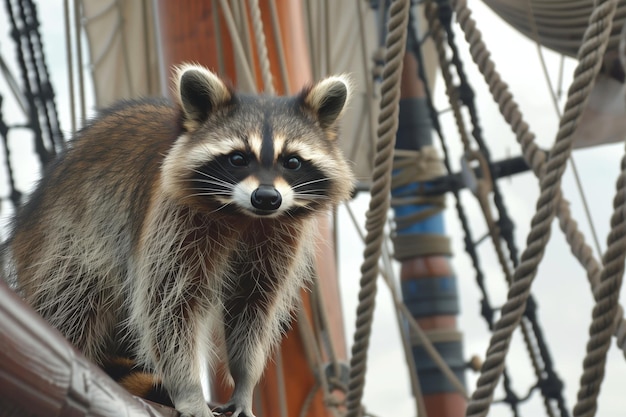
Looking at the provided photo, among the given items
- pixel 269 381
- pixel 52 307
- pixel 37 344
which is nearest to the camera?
pixel 37 344

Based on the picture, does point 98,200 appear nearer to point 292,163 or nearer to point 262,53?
point 292,163

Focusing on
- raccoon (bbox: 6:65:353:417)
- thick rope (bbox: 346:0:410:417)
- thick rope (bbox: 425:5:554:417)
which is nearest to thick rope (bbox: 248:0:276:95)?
raccoon (bbox: 6:65:353:417)

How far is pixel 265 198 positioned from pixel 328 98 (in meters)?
0.59

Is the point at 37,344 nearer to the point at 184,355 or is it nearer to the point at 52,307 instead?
the point at 184,355

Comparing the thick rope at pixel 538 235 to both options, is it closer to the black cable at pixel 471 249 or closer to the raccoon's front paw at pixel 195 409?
the raccoon's front paw at pixel 195 409

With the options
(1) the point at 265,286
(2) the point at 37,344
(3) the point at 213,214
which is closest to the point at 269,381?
(1) the point at 265,286

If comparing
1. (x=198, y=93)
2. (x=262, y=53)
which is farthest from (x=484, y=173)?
(x=198, y=93)

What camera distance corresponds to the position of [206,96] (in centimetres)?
271

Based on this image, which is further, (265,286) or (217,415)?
(265,286)

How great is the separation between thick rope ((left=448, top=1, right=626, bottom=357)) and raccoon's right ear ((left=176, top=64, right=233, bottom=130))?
888 mm

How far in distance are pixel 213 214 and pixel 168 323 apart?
32 centimetres

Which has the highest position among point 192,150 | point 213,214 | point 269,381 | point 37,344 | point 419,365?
→ point 37,344

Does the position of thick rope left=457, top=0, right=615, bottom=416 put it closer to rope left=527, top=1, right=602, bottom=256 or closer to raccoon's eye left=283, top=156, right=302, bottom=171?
raccoon's eye left=283, top=156, right=302, bottom=171

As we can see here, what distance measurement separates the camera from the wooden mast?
146 inches
